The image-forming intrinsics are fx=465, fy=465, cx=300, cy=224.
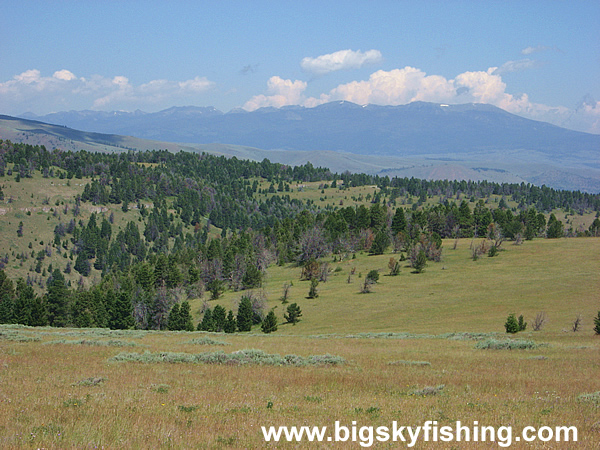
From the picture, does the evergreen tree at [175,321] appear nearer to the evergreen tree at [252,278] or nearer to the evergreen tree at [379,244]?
the evergreen tree at [252,278]

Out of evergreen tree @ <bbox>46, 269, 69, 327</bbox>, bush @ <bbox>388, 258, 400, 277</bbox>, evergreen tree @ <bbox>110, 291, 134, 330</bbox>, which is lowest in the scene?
evergreen tree @ <bbox>46, 269, 69, 327</bbox>

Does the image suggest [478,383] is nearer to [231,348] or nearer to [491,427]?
[491,427]

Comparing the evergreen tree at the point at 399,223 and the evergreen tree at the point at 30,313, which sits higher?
the evergreen tree at the point at 399,223

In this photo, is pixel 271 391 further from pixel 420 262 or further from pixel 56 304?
pixel 420 262

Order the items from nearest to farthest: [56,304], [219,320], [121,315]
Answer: [219,320], [121,315], [56,304]

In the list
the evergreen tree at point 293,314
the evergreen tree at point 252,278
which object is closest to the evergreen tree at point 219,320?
the evergreen tree at point 293,314

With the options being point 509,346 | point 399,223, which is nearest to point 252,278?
point 399,223

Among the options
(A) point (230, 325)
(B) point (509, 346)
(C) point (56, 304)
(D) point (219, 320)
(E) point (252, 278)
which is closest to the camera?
(B) point (509, 346)

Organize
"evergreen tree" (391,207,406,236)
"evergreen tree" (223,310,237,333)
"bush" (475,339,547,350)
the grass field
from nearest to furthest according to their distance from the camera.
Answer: the grass field
"bush" (475,339,547,350)
"evergreen tree" (223,310,237,333)
"evergreen tree" (391,207,406,236)

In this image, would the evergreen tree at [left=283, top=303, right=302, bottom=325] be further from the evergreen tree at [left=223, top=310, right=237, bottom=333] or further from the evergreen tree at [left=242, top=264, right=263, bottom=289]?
the evergreen tree at [left=242, top=264, right=263, bottom=289]

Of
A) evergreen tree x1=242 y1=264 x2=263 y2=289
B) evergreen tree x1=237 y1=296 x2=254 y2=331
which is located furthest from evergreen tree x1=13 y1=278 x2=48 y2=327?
evergreen tree x1=242 y1=264 x2=263 y2=289

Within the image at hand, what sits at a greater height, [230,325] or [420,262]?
[420,262]

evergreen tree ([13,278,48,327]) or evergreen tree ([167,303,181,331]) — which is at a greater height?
evergreen tree ([167,303,181,331])

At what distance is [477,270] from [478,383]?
10085cm
